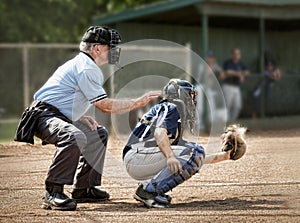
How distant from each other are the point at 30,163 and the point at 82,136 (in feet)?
11.8

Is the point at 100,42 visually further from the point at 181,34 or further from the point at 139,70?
the point at 181,34

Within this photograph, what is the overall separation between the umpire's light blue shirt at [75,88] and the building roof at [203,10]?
9831 millimetres

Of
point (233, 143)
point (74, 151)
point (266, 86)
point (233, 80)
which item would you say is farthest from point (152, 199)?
point (266, 86)

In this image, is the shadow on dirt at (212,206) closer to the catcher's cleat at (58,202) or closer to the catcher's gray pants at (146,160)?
the catcher's cleat at (58,202)

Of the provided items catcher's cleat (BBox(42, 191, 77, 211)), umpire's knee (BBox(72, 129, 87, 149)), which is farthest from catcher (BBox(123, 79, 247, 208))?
catcher's cleat (BBox(42, 191, 77, 211))

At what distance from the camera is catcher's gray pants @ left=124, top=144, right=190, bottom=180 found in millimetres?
6066

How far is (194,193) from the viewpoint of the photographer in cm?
676

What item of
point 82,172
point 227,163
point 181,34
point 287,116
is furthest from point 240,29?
point 82,172

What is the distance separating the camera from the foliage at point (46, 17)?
2838cm

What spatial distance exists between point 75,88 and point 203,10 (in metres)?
10.1

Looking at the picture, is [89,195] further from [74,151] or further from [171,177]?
[171,177]

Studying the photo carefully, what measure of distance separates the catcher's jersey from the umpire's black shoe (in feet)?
2.03

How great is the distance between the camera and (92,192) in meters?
6.50

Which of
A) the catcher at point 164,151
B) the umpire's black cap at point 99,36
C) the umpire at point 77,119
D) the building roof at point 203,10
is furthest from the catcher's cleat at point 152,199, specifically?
the building roof at point 203,10
